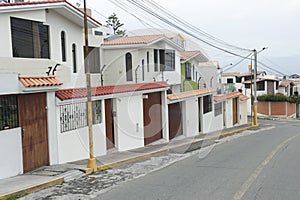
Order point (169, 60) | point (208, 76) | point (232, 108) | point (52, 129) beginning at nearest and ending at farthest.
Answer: point (52, 129) < point (169, 60) < point (232, 108) < point (208, 76)

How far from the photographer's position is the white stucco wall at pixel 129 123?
682 inches

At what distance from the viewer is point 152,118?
20812mm

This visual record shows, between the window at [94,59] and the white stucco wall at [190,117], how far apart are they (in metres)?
5.71

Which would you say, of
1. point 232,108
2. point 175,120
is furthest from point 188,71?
point 175,120

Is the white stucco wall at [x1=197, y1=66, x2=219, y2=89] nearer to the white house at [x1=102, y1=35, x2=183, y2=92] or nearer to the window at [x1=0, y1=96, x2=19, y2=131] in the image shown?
the white house at [x1=102, y1=35, x2=183, y2=92]

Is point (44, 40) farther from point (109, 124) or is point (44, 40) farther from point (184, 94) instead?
point (184, 94)

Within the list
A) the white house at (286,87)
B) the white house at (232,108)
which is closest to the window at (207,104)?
the white house at (232,108)

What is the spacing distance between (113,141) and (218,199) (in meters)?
8.96

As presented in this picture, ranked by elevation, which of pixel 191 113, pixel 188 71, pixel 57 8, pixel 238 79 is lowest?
pixel 191 113

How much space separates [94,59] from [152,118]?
5.86m

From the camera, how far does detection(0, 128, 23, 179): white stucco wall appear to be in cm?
1028

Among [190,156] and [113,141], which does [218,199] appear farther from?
[113,141]

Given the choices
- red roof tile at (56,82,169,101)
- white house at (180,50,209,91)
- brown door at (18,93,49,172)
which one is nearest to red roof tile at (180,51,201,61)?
white house at (180,50,209,91)

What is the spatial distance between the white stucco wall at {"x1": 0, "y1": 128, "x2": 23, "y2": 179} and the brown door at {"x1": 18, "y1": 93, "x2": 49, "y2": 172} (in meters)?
0.24
